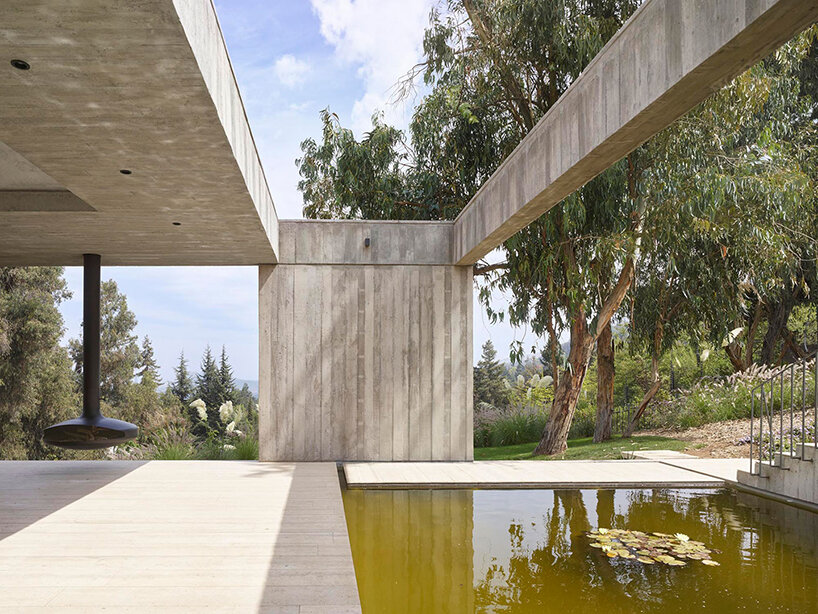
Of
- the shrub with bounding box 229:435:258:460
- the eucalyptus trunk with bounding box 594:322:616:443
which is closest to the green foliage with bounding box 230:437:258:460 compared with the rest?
the shrub with bounding box 229:435:258:460

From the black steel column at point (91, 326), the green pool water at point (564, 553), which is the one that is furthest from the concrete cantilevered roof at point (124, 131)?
the green pool water at point (564, 553)

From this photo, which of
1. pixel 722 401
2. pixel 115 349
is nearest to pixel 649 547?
pixel 722 401

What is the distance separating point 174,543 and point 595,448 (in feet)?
22.0

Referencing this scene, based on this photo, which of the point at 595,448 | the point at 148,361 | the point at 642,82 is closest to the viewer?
the point at 642,82

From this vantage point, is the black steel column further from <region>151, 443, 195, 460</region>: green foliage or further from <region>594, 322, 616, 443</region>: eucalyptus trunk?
<region>594, 322, 616, 443</region>: eucalyptus trunk

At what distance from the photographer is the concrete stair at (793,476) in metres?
4.89

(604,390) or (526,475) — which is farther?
(604,390)

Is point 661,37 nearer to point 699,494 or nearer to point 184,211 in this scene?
point 184,211

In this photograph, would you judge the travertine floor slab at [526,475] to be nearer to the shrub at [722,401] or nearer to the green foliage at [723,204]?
the green foliage at [723,204]

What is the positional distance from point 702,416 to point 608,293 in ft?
9.38

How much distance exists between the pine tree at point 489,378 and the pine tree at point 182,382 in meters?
12.2

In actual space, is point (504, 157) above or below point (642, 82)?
above

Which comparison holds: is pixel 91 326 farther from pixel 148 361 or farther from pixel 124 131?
pixel 148 361

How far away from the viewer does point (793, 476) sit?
16.7ft
